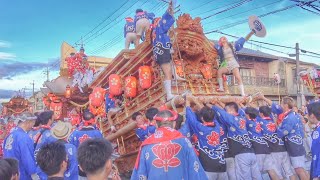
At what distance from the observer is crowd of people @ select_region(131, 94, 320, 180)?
3.66 meters

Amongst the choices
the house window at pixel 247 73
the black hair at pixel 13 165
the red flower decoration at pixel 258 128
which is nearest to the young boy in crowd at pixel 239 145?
the red flower decoration at pixel 258 128

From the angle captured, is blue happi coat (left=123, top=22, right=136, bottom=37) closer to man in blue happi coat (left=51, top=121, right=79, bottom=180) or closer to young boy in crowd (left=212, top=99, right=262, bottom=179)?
young boy in crowd (left=212, top=99, right=262, bottom=179)

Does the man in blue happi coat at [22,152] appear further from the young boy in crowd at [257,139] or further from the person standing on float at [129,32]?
the person standing on float at [129,32]

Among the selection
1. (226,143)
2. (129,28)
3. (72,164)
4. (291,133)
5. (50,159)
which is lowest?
(72,164)

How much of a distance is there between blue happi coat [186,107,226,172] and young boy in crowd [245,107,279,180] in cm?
152

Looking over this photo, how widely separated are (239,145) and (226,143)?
0.87 feet

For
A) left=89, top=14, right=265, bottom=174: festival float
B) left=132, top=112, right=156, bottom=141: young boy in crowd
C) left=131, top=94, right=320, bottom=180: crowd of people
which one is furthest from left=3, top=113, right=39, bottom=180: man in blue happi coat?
left=89, top=14, right=265, bottom=174: festival float

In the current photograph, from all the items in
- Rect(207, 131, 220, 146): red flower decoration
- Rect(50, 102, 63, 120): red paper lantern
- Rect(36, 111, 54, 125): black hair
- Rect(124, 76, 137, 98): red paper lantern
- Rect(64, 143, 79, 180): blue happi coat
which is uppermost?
Rect(124, 76, 137, 98): red paper lantern

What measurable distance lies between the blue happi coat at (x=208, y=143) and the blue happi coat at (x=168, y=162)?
64.6 inches

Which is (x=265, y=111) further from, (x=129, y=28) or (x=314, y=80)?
(x=129, y=28)

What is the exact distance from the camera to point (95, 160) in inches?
96.0

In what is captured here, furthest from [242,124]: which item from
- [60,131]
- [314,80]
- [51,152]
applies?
[314,80]

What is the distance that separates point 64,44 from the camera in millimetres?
26312

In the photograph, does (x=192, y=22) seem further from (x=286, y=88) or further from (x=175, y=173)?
(x=286, y=88)
